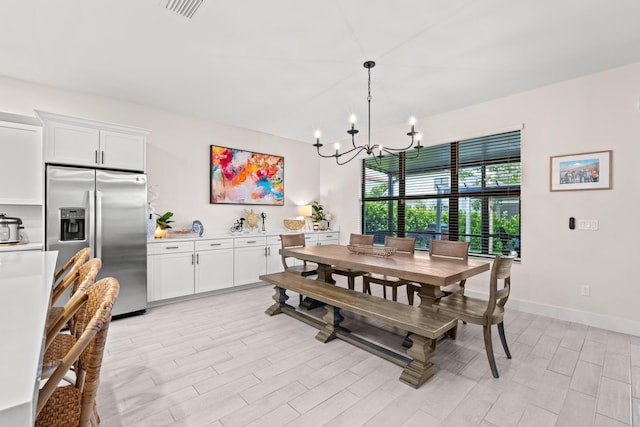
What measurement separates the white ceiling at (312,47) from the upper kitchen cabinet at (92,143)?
55cm

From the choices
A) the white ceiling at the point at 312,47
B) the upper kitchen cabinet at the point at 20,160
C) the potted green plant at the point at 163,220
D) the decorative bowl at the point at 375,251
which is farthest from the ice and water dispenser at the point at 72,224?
the decorative bowl at the point at 375,251

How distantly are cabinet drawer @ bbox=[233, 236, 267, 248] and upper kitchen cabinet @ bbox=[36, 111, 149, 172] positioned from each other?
1.70 meters

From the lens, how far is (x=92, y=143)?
10.9 feet

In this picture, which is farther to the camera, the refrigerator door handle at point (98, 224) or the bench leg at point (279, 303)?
the bench leg at point (279, 303)

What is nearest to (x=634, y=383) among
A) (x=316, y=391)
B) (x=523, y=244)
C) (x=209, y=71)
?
(x=523, y=244)

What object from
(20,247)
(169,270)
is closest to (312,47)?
(169,270)

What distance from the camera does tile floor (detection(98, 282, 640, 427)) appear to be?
1804mm

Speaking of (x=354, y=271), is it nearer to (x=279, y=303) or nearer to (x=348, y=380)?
(x=279, y=303)

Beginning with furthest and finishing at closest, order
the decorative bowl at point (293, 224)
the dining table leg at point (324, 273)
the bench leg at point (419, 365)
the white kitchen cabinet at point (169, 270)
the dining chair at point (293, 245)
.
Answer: the decorative bowl at point (293, 224)
the dining chair at point (293, 245)
the white kitchen cabinet at point (169, 270)
the dining table leg at point (324, 273)
the bench leg at point (419, 365)

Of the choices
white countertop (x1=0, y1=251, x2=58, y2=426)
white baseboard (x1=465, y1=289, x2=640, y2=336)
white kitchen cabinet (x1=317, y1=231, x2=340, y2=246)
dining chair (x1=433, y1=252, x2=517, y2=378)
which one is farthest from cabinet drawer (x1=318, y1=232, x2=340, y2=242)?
white countertop (x1=0, y1=251, x2=58, y2=426)

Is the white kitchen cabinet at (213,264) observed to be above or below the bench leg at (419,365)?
above

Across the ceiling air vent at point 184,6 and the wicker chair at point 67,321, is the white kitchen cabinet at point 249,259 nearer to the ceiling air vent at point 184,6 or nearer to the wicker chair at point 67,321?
the wicker chair at point 67,321

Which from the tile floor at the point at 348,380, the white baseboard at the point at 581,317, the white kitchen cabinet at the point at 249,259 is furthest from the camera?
the white kitchen cabinet at the point at 249,259

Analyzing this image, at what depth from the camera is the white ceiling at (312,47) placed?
224 centimetres
